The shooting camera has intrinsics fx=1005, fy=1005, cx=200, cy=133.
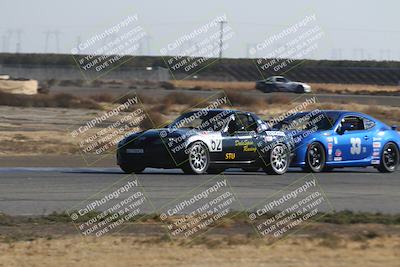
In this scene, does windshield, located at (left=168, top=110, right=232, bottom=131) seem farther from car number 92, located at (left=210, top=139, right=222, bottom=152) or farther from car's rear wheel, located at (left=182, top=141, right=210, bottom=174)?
car's rear wheel, located at (left=182, top=141, right=210, bottom=174)

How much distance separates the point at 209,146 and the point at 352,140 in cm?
354

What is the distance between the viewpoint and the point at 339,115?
22.0 meters

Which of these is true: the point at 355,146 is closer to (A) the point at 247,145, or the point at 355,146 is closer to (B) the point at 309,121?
(B) the point at 309,121

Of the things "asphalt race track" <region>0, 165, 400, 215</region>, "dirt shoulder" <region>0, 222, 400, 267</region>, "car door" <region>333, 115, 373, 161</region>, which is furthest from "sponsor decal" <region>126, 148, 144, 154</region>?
"dirt shoulder" <region>0, 222, 400, 267</region>

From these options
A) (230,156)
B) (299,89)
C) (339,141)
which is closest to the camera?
(230,156)

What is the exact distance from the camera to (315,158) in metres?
21.2

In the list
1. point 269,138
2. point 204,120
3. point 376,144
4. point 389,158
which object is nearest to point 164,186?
point 204,120

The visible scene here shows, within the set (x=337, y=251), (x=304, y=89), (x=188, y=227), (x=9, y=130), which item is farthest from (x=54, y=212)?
(x=304, y=89)

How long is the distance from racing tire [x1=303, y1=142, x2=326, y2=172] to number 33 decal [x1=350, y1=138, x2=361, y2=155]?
84 centimetres

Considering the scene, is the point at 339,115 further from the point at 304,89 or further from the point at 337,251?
the point at 304,89

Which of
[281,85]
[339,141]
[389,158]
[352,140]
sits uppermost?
[281,85]

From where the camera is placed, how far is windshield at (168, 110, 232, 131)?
20.6 m

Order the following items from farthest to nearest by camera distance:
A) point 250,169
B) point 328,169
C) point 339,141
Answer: point 328,169 < point 250,169 < point 339,141

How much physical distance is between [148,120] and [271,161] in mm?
14024
